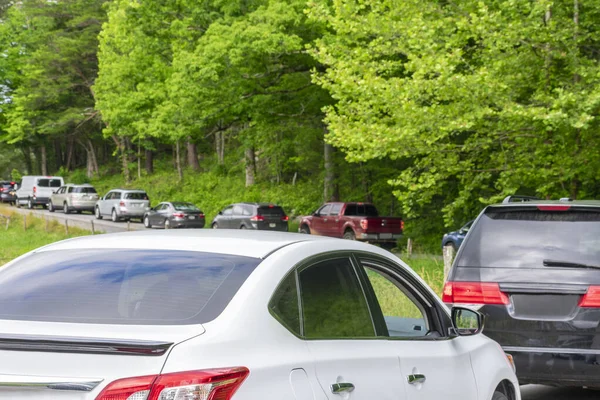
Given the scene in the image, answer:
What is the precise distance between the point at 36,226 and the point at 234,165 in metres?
Answer: 16.0

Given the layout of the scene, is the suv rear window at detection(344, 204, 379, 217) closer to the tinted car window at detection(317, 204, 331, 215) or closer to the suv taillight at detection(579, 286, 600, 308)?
the tinted car window at detection(317, 204, 331, 215)

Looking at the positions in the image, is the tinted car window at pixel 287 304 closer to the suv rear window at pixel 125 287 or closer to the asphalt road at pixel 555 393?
the suv rear window at pixel 125 287

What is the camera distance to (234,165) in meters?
56.6

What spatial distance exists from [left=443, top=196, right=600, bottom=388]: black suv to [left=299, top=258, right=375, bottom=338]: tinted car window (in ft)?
10.9

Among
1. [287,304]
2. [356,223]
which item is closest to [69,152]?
[356,223]

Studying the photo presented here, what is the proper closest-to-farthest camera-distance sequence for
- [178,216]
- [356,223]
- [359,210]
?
[356,223]
[359,210]
[178,216]

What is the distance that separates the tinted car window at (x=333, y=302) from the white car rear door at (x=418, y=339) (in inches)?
5.2

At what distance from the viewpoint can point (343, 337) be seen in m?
4.23

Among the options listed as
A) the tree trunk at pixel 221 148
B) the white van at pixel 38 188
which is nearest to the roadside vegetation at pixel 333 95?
the tree trunk at pixel 221 148

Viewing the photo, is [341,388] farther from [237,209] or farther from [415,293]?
[237,209]

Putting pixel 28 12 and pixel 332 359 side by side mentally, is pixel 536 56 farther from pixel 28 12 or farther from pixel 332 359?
pixel 28 12

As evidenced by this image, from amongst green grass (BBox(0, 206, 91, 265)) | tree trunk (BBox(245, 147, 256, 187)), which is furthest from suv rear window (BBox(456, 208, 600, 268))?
tree trunk (BBox(245, 147, 256, 187))

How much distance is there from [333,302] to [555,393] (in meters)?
5.24

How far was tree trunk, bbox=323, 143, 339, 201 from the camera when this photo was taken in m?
41.1
